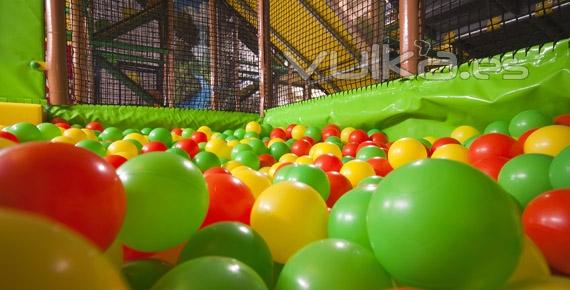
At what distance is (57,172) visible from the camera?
424mm

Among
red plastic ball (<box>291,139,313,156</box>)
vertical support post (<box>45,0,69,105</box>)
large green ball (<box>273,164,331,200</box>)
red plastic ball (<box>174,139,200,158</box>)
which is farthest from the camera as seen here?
vertical support post (<box>45,0,69,105</box>)

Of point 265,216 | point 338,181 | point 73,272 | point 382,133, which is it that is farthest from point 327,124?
point 73,272

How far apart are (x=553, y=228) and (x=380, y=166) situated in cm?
85

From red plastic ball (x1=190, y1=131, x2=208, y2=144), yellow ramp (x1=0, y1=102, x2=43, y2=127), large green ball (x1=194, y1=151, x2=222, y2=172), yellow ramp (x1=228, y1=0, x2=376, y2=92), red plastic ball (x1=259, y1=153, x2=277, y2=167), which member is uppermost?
yellow ramp (x1=228, y1=0, x2=376, y2=92)

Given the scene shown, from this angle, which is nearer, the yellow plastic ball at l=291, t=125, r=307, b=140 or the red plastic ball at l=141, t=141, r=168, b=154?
the red plastic ball at l=141, t=141, r=168, b=154

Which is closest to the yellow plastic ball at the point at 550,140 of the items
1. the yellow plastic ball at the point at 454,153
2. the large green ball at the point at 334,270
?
the yellow plastic ball at the point at 454,153

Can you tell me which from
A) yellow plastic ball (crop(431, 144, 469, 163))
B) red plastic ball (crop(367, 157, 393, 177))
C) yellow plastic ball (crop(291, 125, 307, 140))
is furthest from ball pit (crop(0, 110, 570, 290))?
yellow plastic ball (crop(291, 125, 307, 140))

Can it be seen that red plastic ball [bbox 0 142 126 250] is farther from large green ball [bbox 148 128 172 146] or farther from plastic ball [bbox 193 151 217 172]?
large green ball [bbox 148 128 172 146]

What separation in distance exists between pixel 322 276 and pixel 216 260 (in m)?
0.13

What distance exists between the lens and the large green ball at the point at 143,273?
49 cm

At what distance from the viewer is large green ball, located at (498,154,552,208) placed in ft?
2.77

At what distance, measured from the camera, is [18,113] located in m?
2.38

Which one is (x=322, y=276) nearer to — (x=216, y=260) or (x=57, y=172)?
(x=216, y=260)

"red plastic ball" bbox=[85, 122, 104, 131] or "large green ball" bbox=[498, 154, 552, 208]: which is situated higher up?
"red plastic ball" bbox=[85, 122, 104, 131]
